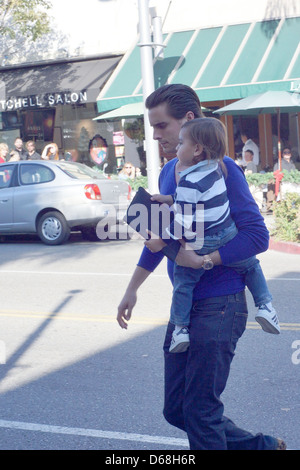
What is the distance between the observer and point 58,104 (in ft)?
72.6

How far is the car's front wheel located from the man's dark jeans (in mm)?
11042

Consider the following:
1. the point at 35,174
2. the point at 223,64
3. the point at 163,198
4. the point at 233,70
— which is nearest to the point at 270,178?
the point at 233,70

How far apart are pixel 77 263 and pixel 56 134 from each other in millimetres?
13770

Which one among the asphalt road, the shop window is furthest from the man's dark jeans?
the shop window

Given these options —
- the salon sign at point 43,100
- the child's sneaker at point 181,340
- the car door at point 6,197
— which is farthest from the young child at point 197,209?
the salon sign at point 43,100

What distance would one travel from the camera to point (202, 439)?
3062 mm

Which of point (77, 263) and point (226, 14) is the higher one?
point (226, 14)

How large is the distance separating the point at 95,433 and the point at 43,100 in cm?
1875

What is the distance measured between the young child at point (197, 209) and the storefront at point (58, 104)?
60.9 ft

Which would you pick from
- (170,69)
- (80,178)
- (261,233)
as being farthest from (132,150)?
(261,233)

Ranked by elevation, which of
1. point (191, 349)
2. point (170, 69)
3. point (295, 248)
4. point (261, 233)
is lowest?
point (295, 248)

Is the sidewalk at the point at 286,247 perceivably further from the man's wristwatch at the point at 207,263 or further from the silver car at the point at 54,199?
the man's wristwatch at the point at 207,263

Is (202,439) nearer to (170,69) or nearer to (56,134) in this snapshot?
(170,69)

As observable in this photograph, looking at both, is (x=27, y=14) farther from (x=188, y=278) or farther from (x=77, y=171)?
(x=188, y=278)
